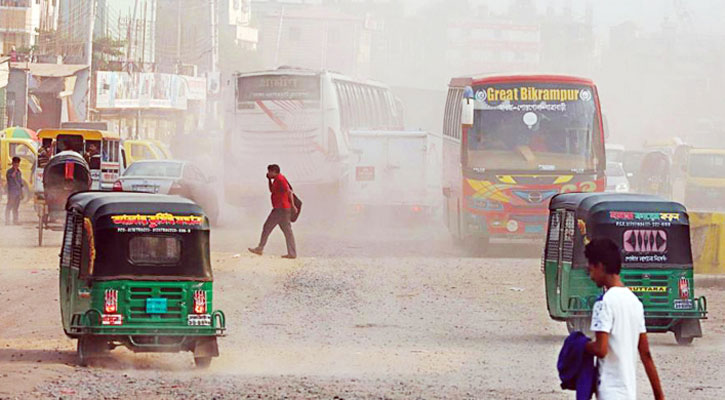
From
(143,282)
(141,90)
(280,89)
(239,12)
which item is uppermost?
(239,12)

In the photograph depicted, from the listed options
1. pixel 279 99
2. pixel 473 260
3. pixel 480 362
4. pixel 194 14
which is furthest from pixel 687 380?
pixel 194 14

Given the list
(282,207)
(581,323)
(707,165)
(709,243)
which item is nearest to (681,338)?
(581,323)

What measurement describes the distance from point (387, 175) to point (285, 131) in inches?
118

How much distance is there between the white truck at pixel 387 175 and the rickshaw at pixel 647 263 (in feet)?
68.1

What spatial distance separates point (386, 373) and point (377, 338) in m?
2.59

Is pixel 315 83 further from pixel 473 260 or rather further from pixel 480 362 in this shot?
pixel 480 362

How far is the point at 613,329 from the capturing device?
6.64 m

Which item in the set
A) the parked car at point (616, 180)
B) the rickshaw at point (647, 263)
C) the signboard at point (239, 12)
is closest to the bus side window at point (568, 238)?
the rickshaw at point (647, 263)

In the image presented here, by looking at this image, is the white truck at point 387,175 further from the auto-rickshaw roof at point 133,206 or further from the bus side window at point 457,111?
the auto-rickshaw roof at point 133,206

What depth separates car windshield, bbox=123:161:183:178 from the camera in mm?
29484

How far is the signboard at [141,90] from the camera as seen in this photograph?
186ft

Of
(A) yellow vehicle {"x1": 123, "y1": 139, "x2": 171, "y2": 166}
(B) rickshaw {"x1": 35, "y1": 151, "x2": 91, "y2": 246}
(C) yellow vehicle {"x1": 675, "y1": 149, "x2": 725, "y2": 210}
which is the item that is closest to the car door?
(B) rickshaw {"x1": 35, "y1": 151, "x2": 91, "y2": 246}

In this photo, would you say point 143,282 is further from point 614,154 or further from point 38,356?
point 614,154

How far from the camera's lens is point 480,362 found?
1280 centimetres
